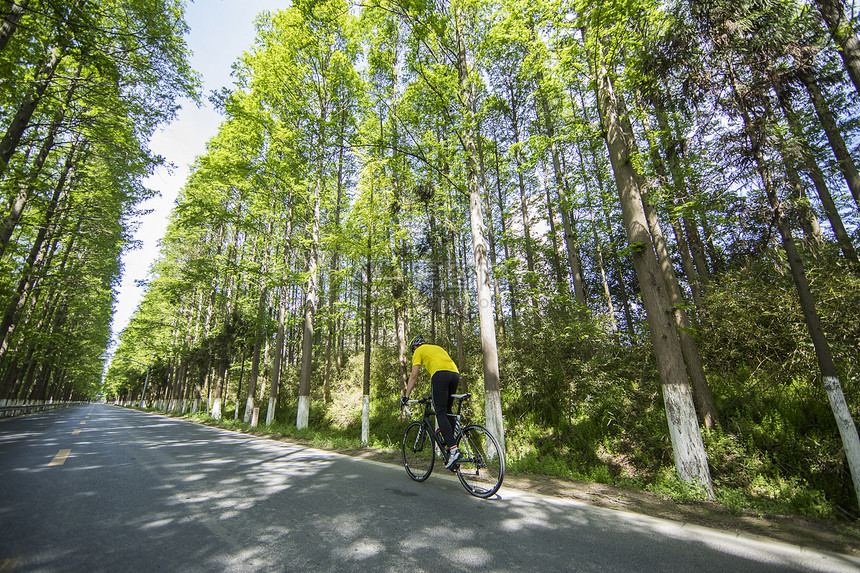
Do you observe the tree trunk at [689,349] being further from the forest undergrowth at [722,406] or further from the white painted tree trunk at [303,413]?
the white painted tree trunk at [303,413]

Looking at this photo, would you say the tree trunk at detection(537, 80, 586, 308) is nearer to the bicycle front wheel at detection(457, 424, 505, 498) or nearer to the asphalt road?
the bicycle front wheel at detection(457, 424, 505, 498)

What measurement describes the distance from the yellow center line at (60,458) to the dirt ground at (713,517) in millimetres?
7225

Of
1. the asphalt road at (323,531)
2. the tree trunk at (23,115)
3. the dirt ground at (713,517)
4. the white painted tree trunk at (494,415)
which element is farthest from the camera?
the tree trunk at (23,115)

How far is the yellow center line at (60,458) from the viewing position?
5.28 meters

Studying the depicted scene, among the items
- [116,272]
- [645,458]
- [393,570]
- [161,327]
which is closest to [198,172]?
[116,272]

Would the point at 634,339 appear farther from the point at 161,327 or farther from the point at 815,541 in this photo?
the point at 161,327

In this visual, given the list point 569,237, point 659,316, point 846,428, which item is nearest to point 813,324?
point 846,428

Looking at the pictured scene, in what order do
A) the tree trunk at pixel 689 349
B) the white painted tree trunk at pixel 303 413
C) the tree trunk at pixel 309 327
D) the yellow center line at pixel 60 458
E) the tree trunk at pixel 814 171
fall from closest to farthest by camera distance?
the yellow center line at pixel 60 458 → the tree trunk at pixel 814 171 → the tree trunk at pixel 689 349 → the white painted tree trunk at pixel 303 413 → the tree trunk at pixel 309 327

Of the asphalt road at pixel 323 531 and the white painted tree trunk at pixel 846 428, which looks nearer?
the asphalt road at pixel 323 531

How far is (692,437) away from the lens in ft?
17.7

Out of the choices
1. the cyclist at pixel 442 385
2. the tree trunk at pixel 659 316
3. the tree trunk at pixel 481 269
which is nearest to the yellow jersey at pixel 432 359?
the cyclist at pixel 442 385

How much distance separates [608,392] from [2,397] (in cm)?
3546

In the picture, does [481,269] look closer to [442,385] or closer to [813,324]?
[442,385]

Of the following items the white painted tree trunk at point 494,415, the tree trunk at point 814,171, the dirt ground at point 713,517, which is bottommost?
the dirt ground at point 713,517
